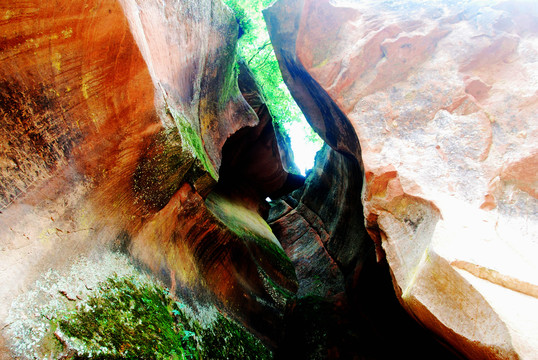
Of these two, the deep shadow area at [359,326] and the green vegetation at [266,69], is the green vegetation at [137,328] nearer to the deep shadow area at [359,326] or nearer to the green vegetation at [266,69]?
the deep shadow area at [359,326]

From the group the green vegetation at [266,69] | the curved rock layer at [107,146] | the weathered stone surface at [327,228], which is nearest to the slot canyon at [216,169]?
the curved rock layer at [107,146]

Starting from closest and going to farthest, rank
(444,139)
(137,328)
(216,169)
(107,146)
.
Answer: (137,328) → (107,146) → (444,139) → (216,169)

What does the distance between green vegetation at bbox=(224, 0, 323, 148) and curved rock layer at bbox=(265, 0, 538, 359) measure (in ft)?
17.1

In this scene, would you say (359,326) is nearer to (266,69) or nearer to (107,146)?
(107,146)

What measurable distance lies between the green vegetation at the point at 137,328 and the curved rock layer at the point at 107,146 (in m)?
0.54

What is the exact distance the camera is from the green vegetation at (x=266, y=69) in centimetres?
1330

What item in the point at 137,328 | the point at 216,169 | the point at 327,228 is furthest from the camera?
the point at 327,228

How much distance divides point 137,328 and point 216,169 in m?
4.21

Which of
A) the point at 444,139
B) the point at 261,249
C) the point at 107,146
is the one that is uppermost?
the point at 107,146

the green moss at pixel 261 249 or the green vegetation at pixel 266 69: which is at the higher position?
the green vegetation at pixel 266 69

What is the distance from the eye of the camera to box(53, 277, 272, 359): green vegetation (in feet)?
9.77

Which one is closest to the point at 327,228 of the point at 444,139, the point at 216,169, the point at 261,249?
the point at 261,249

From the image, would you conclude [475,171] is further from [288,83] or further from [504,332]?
[288,83]

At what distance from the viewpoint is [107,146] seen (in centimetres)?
392
